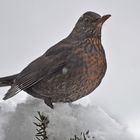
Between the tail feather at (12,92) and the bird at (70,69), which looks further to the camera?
the bird at (70,69)

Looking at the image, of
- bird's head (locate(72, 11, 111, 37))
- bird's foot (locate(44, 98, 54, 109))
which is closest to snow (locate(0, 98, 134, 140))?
bird's foot (locate(44, 98, 54, 109))

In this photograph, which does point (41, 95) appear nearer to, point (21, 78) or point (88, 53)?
point (21, 78)

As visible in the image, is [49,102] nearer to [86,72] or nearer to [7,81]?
[86,72]

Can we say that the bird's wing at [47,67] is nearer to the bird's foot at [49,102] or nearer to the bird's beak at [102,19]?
the bird's foot at [49,102]

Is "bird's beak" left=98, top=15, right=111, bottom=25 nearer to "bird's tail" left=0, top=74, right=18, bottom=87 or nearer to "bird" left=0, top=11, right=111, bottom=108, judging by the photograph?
"bird" left=0, top=11, right=111, bottom=108

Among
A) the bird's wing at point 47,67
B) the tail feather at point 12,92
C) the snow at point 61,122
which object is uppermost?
the tail feather at point 12,92

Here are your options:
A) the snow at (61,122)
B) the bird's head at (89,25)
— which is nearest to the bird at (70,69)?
the bird's head at (89,25)

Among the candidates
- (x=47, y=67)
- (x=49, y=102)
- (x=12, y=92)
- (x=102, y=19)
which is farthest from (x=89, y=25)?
(x=12, y=92)
